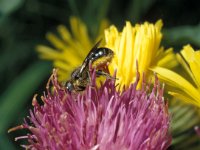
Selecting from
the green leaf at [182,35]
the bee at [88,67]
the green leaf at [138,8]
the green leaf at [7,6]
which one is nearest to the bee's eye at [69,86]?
the bee at [88,67]

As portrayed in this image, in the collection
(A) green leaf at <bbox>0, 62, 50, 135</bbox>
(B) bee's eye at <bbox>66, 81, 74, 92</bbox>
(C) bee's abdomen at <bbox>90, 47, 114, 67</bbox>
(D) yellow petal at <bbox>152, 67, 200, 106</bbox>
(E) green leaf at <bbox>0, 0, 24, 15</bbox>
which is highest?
(E) green leaf at <bbox>0, 0, 24, 15</bbox>

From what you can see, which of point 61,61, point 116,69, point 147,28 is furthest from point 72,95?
point 61,61

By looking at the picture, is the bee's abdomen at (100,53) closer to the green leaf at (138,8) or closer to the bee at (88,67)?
the bee at (88,67)

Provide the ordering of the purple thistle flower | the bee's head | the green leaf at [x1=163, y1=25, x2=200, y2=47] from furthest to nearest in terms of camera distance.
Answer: the green leaf at [x1=163, y1=25, x2=200, y2=47] < the bee's head < the purple thistle flower

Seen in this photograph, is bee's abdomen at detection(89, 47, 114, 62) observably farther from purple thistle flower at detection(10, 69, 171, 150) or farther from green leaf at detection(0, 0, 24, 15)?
green leaf at detection(0, 0, 24, 15)

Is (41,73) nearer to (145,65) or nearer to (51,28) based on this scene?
(51,28)

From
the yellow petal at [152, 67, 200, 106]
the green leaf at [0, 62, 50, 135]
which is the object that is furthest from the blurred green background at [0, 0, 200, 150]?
the yellow petal at [152, 67, 200, 106]

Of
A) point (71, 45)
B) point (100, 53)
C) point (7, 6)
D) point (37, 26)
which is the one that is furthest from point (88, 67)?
point (37, 26)
